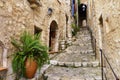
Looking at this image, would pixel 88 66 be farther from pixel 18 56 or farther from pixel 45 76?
pixel 18 56

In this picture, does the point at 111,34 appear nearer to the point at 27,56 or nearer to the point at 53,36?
the point at 27,56

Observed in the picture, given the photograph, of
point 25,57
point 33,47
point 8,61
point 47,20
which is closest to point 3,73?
point 8,61

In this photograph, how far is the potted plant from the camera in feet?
10.0

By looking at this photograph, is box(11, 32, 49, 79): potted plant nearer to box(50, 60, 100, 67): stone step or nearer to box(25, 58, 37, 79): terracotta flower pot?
box(25, 58, 37, 79): terracotta flower pot

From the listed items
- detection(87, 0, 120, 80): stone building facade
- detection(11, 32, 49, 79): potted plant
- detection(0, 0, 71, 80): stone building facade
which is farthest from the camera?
detection(11, 32, 49, 79): potted plant

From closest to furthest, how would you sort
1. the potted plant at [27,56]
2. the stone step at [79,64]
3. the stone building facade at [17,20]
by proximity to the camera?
the stone building facade at [17,20] → the potted plant at [27,56] → the stone step at [79,64]

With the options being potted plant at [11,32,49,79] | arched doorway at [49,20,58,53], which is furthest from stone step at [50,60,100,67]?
potted plant at [11,32,49,79]

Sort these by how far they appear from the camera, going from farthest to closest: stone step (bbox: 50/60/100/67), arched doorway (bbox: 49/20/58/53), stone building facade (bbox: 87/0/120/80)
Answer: arched doorway (bbox: 49/20/58/53) → stone step (bbox: 50/60/100/67) → stone building facade (bbox: 87/0/120/80)

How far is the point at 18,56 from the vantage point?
309cm

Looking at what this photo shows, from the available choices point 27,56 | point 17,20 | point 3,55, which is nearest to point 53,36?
point 17,20

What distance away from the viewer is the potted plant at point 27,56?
3.06 metres

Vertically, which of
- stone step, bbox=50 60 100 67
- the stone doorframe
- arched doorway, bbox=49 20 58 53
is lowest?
stone step, bbox=50 60 100 67

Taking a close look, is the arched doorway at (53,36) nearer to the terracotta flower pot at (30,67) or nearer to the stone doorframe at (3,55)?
the terracotta flower pot at (30,67)

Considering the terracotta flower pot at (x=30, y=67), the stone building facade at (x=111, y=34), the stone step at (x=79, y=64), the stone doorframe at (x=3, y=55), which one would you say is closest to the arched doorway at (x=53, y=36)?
the stone step at (x=79, y=64)
